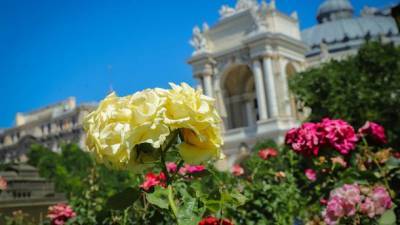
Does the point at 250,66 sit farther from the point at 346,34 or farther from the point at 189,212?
the point at 189,212

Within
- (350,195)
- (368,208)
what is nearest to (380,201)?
(368,208)

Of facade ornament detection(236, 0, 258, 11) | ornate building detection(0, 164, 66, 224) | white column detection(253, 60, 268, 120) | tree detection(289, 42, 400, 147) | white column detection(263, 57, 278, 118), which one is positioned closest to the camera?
ornate building detection(0, 164, 66, 224)

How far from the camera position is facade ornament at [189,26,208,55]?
40.9 meters

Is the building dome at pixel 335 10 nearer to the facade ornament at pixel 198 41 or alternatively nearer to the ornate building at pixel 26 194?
the facade ornament at pixel 198 41

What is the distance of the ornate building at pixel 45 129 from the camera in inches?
2889

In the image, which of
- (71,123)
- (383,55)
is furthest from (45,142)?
(383,55)

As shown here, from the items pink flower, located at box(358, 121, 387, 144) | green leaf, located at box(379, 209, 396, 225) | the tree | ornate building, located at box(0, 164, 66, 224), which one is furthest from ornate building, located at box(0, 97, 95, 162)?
green leaf, located at box(379, 209, 396, 225)

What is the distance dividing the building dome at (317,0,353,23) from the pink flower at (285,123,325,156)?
→ 2619 inches

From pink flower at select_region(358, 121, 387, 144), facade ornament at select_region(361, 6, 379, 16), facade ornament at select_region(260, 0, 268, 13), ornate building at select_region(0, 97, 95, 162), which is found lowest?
pink flower at select_region(358, 121, 387, 144)

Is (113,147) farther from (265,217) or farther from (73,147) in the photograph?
(73,147)

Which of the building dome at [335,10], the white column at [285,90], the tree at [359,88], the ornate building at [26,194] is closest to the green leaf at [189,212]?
the ornate building at [26,194]

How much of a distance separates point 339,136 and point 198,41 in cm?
3747

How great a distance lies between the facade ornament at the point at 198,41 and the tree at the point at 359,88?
1549cm

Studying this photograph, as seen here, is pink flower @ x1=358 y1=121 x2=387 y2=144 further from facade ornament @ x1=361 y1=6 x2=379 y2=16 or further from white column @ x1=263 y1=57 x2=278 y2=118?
facade ornament @ x1=361 y1=6 x2=379 y2=16
